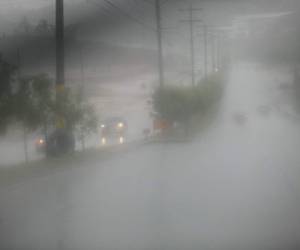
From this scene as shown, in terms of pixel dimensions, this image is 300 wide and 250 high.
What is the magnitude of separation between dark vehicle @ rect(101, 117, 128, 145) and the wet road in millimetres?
13788

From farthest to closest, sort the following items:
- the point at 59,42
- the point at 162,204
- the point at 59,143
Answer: the point at 59,143 < the point at 59,42 < the point at 162,204

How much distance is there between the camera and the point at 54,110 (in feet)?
61.2

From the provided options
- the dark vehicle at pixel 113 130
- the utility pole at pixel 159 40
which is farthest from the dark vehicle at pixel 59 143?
the dark vehicle at pixel 113 130

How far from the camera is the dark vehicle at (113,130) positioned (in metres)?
36.1

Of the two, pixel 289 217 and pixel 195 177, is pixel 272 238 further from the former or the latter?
pixel 195 177

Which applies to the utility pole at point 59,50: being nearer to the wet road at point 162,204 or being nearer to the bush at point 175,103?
the wet road at point 162,204

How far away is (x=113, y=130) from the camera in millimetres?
37281

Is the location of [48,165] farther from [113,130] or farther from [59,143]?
[113,130]

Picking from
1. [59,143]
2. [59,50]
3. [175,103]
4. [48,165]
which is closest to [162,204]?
[48,165]

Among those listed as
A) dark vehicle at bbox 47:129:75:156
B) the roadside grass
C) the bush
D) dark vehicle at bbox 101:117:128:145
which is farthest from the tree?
dark vehicle at bbox 101:117:128:145

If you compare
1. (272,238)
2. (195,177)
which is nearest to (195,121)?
(195,177)

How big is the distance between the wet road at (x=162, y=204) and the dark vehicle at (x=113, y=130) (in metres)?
13.8

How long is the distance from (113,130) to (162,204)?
26438 millimetres

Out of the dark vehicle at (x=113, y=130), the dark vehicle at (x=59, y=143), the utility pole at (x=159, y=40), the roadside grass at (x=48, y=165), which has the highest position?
the utility pole at (x=159, y=40)
